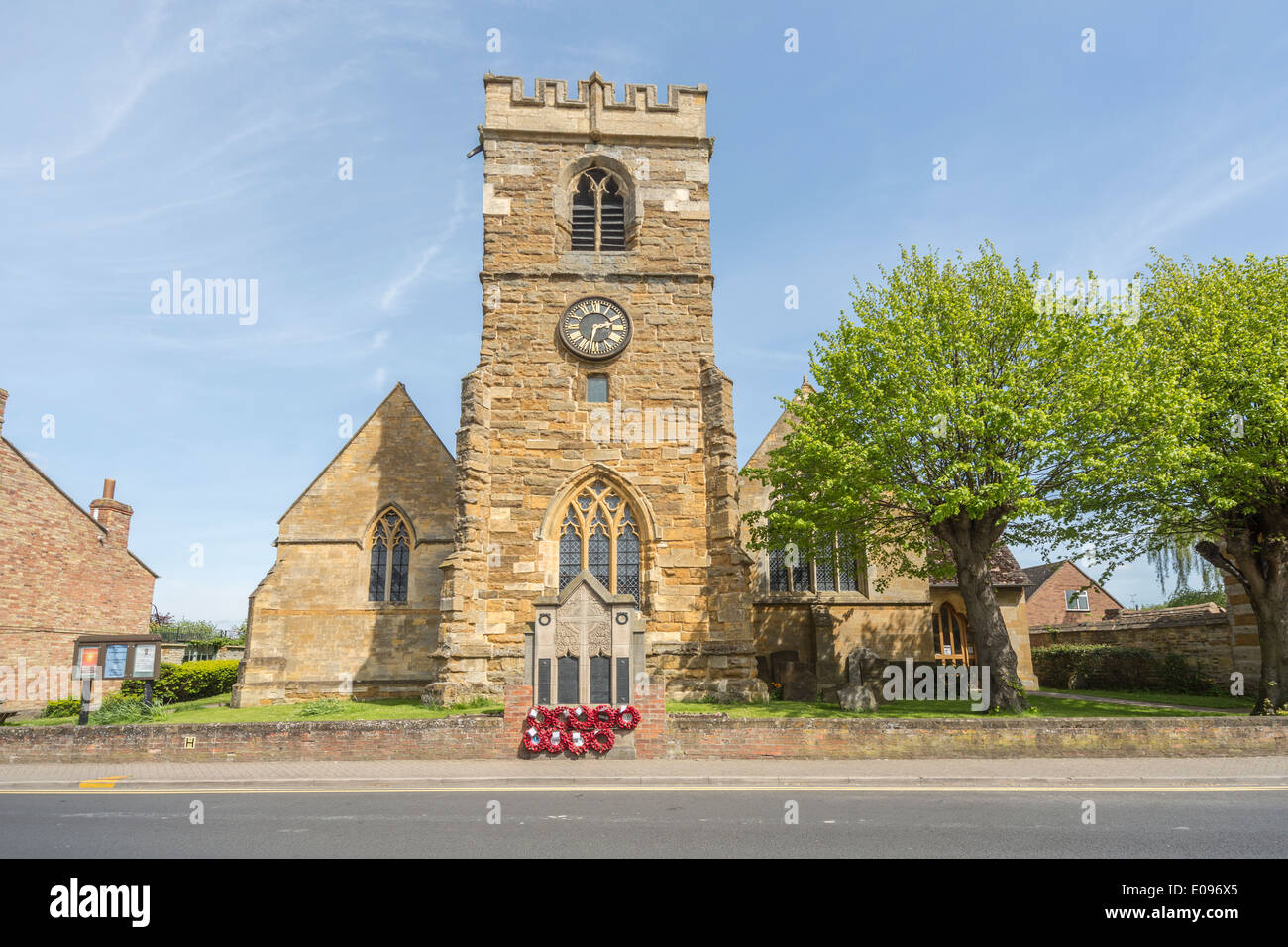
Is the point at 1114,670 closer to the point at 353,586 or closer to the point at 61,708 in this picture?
the point at 353,586

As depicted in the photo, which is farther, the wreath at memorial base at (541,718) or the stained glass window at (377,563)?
the stained glass window at (377,563)

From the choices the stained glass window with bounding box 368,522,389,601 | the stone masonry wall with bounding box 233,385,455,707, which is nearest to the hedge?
the stone masonry wall with bounding box 233,385,455,707

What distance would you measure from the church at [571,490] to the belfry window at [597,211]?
0.22 ft

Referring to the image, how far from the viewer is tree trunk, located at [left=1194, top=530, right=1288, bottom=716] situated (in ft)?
54.0

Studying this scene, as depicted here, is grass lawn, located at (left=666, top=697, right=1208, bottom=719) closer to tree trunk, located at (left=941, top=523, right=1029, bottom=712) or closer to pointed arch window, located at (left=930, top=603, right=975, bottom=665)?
tree trunk, located at (left=941, top=523, right=1029, bottom=712)

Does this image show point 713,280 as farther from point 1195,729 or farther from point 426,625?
point 1195,729

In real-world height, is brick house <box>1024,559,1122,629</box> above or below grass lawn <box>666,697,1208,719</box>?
above

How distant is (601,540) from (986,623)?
9.89 meters

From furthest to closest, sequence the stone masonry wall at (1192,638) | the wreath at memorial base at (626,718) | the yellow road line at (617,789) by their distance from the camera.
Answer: the stone masonry wall at (1192,638), the wreath at memorial base at (626,718), the yellow road line at (617,789)

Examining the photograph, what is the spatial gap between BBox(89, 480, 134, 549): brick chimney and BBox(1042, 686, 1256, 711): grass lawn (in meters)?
36.7

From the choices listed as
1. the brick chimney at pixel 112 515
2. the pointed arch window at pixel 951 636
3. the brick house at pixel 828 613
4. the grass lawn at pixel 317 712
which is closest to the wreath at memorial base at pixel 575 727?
the grass lawn at pixel 317 712

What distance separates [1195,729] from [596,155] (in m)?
21.0

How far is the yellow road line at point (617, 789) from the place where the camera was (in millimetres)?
10625

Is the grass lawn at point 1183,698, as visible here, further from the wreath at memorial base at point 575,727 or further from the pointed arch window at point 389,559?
the pointed arch window at point 389,559
